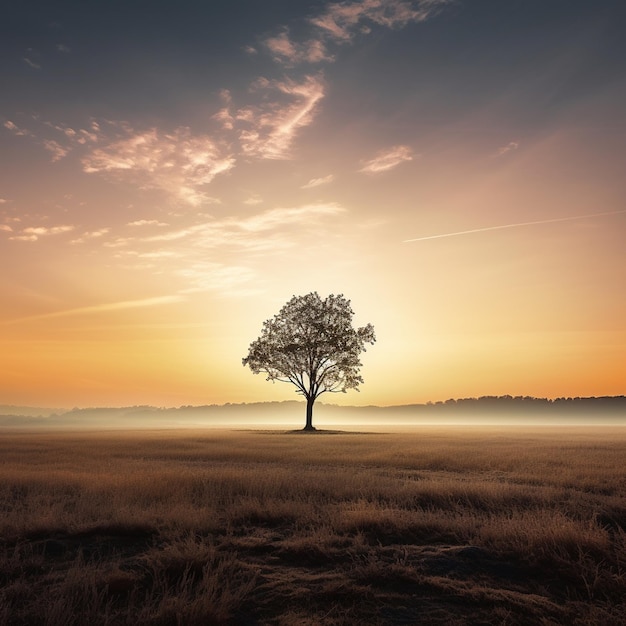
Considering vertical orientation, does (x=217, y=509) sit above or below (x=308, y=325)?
below

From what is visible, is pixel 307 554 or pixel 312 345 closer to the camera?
pixel 307 554

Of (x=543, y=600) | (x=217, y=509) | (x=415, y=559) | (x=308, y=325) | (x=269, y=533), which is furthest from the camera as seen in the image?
(x=308, y=325)

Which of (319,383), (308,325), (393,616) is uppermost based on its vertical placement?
(308,325)

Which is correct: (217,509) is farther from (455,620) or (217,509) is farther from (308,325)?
(308,325)

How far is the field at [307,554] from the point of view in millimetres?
6508

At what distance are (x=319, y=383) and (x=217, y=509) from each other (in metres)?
49.6

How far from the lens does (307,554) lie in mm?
8695

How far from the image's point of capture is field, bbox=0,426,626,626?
6.51 m

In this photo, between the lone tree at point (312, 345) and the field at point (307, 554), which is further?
the lone tree at point (312, 345)

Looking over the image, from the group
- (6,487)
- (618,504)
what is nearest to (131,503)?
(6,487)

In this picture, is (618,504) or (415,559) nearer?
(415,559)

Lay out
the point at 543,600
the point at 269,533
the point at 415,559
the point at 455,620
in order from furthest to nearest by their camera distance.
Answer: the point at 269,533
the point at 415,559
the point at 543,600
the point at 455,620

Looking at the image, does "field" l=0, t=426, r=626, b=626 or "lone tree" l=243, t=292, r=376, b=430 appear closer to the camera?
"field" l=0, t=426, r=626, b=626

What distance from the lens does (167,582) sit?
24.0ft
